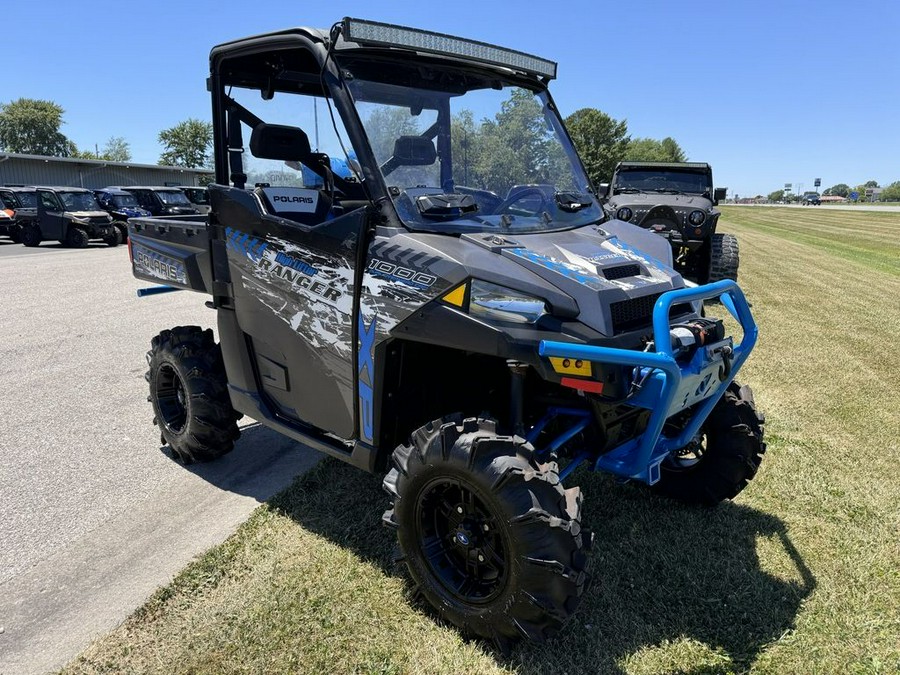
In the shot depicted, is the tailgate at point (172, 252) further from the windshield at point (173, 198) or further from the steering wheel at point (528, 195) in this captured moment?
the windshield at point (173, 198)

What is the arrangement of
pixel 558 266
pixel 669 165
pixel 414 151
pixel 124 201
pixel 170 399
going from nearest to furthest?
pixel 558 266 < pixel 414 151 < pixel 170 399 < pixel 669 165 < pixel 124 201

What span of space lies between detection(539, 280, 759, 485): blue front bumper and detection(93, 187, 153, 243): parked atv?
23579 millimetres

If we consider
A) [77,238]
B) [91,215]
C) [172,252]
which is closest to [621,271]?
[172,252]

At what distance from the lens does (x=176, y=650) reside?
2.69m

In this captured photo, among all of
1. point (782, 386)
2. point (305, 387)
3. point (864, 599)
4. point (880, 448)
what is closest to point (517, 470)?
point (305, 387)

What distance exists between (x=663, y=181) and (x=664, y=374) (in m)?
11.0

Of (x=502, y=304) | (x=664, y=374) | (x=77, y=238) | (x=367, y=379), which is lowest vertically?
(x=77, y=238)

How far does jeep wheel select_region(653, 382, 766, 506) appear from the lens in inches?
141

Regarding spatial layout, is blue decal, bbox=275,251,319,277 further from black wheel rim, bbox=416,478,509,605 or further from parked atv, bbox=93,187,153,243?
parked atv, bbox=93,187,153,243

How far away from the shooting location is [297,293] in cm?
326

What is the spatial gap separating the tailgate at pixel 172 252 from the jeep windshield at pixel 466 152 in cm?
150

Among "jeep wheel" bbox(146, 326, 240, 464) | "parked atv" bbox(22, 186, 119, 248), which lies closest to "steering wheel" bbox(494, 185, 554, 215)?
"jeep wheel" bbox(146, 326, 240, 464)

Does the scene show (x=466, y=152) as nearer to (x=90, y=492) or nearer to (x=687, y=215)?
(x=90, y=492)

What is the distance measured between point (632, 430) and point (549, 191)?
1345 millimetres
